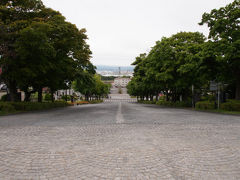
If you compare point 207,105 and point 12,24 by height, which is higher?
point 12,24

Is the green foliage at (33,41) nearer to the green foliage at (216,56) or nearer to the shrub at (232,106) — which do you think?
the green foliage at (216,56)

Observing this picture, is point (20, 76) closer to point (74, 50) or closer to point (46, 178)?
point (74, 50)

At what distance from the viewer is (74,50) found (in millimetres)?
21234

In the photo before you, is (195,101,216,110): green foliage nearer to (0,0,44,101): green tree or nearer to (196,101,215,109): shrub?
(196,101,215,109): shrub

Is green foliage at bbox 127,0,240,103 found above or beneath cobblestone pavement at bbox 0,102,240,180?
above

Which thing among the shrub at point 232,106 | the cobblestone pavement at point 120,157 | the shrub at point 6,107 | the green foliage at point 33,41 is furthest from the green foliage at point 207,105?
the shrub at point 6,107

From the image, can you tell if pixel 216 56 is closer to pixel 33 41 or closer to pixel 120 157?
pixel 33 41

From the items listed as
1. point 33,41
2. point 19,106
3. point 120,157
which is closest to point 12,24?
point 33,41

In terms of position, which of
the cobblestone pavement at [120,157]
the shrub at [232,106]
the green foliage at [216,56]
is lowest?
the cobblestone pavement at [120,157]

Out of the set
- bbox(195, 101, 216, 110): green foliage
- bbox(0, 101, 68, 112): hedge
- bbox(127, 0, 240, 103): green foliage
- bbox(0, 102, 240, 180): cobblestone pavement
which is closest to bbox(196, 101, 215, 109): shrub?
bbox(195, 101, 216, 110): green foliage

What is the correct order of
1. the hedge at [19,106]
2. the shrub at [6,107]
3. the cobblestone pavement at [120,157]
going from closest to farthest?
the cobblestone pavement at [120,157] < the shrub at [6,107] < the hedge at [19,106]

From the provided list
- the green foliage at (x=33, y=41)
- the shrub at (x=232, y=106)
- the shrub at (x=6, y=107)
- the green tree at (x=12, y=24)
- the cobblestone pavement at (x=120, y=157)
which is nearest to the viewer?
the cobblestone pavement at (x=120, y=157)

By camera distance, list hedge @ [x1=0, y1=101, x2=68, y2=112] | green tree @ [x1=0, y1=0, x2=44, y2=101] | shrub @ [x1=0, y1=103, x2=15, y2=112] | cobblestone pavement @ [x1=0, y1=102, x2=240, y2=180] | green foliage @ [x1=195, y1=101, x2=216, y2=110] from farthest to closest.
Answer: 1. green foliage @ [x1=195, y1=101, x2=216, y2=110]
2. hedge @ [x1=0, y1=101, x2=68, y2=112]
3. shrub @ [x1=0, y1=103, x2=15, y2=112]
4. green tree @ [x1=0, y1=0, x2=44, y2=101]
5. cobblestone pavement @ [x1=0, y1=102, x2=240, y2=180]

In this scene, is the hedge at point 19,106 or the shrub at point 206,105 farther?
the shrub at point 206,105
